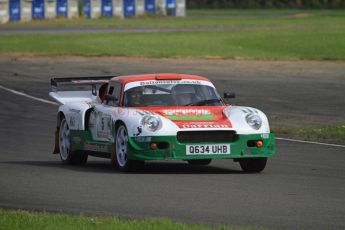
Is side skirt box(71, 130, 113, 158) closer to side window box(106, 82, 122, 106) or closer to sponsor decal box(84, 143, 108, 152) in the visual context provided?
sponsor decal box(84, 143, 108, 152)

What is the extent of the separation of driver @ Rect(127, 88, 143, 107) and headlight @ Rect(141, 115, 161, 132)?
1.02 m

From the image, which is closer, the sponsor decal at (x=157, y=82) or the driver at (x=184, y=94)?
the driver at (x=184, y=94)

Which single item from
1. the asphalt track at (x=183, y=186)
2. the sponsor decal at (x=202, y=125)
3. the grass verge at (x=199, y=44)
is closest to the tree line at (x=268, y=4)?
the grass verge at (x=199, y=44)

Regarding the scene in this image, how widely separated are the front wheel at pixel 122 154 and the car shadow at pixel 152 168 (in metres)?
0.09

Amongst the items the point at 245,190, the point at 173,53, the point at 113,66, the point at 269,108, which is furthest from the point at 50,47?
the point at 245,190

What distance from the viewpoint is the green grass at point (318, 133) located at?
64.5ft

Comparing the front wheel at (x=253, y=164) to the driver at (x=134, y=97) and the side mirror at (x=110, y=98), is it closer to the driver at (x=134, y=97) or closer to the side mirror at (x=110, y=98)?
the driver at (x=134, y=97)

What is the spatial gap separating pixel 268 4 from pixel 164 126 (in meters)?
82.4

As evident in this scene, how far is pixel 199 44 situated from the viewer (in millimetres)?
47531

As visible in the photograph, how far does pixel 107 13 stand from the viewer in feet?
249

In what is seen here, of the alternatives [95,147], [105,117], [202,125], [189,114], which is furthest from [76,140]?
[202,125]

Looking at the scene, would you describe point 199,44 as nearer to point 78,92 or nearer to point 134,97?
point 78,92

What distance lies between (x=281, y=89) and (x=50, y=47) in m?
17.9

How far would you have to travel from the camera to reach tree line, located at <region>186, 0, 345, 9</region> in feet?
303
